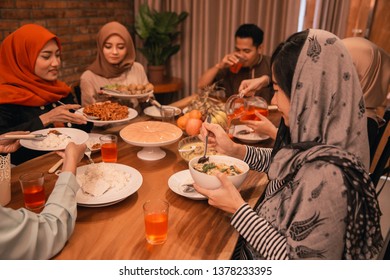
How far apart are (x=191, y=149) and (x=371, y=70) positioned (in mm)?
1384

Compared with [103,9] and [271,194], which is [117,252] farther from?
[103,9]

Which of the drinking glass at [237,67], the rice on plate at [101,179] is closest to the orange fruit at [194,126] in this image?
the rice on plate at [101,179]

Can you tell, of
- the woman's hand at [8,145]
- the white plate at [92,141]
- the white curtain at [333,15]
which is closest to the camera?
the woman's hand at [8,145]

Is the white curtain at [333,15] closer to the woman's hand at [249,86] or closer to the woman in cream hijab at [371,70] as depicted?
the woman in cream hijab at [371,70]

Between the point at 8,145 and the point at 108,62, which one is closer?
the point at 8,145

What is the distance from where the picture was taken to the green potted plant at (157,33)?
382 cm

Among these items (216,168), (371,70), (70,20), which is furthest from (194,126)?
(70,20)

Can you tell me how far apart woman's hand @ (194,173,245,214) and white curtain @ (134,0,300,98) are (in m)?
2.93

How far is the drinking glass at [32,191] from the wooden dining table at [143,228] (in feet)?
0.14

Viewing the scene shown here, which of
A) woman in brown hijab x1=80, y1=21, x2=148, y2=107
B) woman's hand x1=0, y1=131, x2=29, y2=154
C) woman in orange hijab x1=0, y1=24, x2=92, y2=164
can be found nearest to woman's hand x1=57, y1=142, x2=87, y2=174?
woman's hand x1=0, y1=131, x2=29, y2=154

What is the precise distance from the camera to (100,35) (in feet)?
9.09

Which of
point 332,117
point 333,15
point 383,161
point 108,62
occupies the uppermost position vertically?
point 333,15

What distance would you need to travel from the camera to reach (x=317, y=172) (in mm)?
876

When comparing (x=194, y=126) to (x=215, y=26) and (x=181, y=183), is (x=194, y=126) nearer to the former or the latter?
(x=181, y=183)
